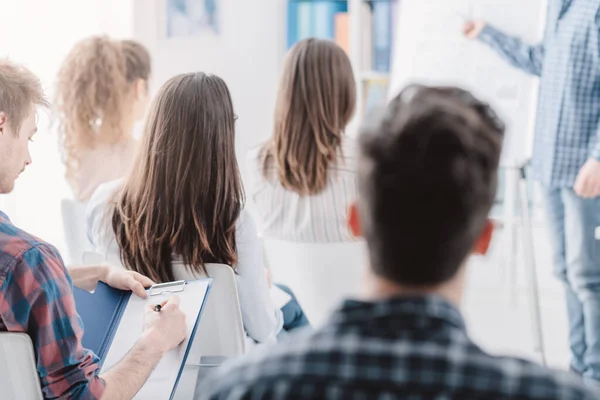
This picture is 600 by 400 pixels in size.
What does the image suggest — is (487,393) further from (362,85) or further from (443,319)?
(362,85)

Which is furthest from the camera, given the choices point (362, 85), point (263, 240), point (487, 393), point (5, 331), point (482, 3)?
point (362, 85)

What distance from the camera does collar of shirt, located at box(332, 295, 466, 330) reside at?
2.30 ft

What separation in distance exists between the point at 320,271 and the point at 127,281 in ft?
2.34

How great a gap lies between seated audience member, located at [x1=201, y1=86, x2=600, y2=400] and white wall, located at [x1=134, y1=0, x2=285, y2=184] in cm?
291

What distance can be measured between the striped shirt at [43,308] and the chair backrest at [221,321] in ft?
1.37

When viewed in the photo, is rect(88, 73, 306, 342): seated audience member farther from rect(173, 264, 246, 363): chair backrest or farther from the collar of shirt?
the collar of shirt

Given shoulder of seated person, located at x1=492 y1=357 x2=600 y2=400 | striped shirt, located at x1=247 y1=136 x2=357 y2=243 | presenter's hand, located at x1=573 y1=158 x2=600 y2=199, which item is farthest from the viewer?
presenter's hand, located at x1=573 y1=158 x2=600 y2=199

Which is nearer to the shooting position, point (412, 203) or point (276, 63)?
point (412, 203)

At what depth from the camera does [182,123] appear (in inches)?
66.8

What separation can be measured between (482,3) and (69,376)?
2537mm

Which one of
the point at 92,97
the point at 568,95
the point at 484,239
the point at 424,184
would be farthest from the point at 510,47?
the point at 424,184

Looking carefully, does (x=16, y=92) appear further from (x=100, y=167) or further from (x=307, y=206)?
(x=100, y=167)

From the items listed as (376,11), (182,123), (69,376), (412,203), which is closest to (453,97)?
(412,203)

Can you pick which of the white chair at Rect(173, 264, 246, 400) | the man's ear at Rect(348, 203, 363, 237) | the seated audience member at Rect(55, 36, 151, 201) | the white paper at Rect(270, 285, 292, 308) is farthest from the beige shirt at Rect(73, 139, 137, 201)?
the man's ear at Rect(348, 203, 363, 237)
